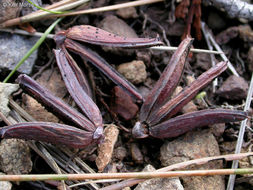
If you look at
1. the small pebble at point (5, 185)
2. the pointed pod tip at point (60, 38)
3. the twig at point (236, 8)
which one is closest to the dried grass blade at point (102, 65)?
the pointed pod tip at point (60, 38)

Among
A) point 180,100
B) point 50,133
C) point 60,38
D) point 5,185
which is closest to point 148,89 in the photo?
point 180,100

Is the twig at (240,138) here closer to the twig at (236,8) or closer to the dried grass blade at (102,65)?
the twig at (236,8)

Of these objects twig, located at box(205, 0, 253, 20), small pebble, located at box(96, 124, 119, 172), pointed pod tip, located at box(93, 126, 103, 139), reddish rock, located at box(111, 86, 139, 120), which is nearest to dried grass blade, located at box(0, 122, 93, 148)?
pointed pod tip, located at box(93, 126, 103, 139)

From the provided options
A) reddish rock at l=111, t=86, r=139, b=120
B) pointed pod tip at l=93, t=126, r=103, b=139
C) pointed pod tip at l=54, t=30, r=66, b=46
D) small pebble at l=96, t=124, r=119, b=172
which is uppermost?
pointed pod tip at l=54, t=30, r=66, b=46

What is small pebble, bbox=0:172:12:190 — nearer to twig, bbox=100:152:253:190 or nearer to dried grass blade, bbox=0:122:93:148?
dried grass blade, bbox=0:122:93:148

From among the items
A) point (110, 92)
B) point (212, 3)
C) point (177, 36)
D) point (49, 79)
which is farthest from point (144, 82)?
point (212, 3)

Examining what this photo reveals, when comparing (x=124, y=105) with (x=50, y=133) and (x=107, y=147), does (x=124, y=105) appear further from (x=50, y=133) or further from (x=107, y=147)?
(x=50, y=133)
